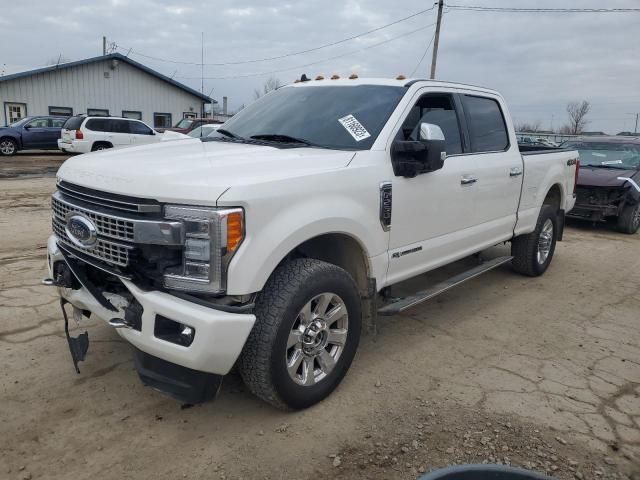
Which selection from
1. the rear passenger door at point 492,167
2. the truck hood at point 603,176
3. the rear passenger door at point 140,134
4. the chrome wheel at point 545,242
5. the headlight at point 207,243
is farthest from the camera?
the rear passenger door at point 140,134

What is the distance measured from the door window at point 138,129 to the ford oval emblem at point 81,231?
19.0 metres

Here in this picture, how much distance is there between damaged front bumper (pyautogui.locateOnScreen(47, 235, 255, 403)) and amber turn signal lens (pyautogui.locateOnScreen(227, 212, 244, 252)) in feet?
1.10

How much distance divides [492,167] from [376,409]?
8.39 ft

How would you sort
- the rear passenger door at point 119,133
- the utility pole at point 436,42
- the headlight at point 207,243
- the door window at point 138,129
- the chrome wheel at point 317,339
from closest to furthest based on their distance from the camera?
1. the headlight at point 207,243
2. the chrome wheel at point 317,339
3. the rear passenger door at point 119,133
4. the door window at point 138,129
5. the utility pole at point 436,42

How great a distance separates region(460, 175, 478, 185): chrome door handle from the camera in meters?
4.31

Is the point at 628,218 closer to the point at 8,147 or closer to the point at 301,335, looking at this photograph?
the point at 301,335

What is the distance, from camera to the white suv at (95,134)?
19.2 metres

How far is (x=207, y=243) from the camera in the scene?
257 cm

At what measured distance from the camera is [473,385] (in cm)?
361

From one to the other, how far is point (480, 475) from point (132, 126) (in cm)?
2128

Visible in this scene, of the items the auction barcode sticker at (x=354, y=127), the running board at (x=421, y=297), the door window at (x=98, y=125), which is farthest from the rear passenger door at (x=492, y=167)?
the door window at (x=98, y=125)

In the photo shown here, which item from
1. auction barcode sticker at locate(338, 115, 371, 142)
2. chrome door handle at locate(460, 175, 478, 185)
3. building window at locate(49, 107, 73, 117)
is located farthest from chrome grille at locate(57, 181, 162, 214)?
building window at locate(49, 107, 73, 117)

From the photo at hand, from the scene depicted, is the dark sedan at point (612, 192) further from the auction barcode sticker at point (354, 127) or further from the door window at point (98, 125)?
the door window at point (98, 125)

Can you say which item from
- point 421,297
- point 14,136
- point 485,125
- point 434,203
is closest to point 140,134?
point 14,136
